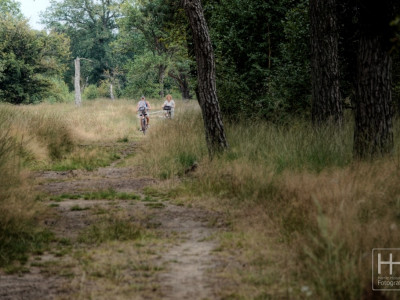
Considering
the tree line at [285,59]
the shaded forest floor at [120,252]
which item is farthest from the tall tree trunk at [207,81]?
the shaded forest floor at [120,252]

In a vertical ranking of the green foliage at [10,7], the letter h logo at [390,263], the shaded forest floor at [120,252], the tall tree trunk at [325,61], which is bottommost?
the shaded forest floor at [120,252]

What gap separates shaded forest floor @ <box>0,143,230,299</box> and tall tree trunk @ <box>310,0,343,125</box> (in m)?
4.38

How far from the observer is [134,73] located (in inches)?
1769

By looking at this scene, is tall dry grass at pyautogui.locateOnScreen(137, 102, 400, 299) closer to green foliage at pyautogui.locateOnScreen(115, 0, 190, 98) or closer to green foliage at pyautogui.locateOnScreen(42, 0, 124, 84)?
green foliage at pyautogui.locateOnScreen(115, 0, 190, 98)

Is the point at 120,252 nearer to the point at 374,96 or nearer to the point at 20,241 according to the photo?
the point at 20,241

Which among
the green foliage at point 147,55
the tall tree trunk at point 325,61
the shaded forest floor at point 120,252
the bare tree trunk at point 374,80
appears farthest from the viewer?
the green foliage at point 147,55

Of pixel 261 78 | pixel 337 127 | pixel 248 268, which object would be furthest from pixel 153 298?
pixel 261 78

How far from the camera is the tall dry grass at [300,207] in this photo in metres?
3.57

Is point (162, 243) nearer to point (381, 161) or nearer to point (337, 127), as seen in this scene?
point (381, 161)

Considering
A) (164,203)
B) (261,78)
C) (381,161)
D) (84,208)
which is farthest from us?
(261,78)

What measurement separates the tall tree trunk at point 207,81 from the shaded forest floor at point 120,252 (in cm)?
243

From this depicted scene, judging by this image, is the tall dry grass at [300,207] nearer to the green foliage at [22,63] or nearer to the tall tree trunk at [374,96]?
the tall tree trunk at [374,96]

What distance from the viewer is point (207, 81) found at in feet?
33.5

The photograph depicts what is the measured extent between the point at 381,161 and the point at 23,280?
4806mm
